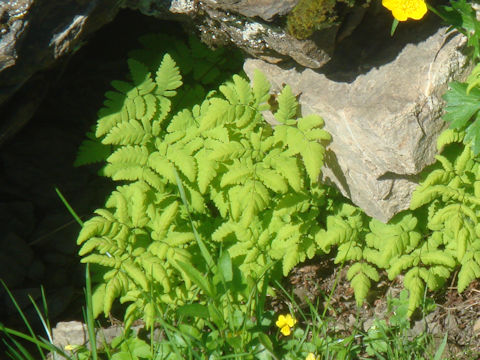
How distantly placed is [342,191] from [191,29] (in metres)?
1.24

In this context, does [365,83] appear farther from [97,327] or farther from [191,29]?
[97,327]

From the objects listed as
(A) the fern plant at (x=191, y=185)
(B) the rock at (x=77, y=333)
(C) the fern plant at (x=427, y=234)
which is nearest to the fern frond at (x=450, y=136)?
(C) the fern plant at (x=427, y=234)

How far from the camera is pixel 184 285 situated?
349 centimetres

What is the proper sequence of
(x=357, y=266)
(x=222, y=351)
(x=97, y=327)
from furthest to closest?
1. (x=97, y=327)
2. (x=357, y=266)
3. (x=222, y=351)

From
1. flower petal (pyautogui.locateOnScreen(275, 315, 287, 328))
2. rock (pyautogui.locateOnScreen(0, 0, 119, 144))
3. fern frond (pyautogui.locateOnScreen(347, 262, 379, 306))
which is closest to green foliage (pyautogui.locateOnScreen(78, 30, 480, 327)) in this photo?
fern frond (pyautogui.locateOnScreen(347, 262, 379, 306))

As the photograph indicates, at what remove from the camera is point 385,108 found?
321 cm

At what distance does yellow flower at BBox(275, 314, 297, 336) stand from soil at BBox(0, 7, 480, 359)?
0.34 m

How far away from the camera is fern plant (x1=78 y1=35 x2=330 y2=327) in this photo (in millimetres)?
3205

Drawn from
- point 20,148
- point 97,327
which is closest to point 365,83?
point 97,327

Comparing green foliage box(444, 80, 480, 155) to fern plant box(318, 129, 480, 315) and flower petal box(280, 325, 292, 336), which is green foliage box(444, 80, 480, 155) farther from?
flower petal box(280, 325, 292, 336)

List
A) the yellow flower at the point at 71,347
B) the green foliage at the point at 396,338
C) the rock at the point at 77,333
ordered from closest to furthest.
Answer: the green foliage at the point at 396,338 < the yellow flower at the point at 71,347 < the rock at the point at 77,333

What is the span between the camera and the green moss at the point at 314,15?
2.91 m

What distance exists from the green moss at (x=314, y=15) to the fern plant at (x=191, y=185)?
424 mm

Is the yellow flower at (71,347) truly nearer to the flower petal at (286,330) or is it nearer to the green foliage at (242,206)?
the green foliage at (242,206)
